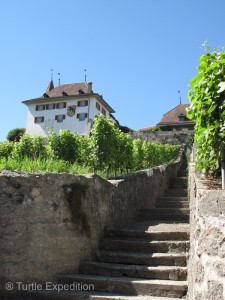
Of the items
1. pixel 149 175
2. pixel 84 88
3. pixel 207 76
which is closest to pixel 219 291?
pixel 207 76

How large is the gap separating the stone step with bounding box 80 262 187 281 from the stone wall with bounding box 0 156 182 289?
24cm

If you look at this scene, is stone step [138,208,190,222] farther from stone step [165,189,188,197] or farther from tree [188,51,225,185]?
tree [188,51,225,185]

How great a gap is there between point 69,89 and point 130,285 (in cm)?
4454

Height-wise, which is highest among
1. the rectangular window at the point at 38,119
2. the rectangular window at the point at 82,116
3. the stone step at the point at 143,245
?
the rectangular window at the point at 38,119

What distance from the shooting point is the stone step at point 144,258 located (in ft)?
16.9

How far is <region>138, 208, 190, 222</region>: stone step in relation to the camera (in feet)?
24.6

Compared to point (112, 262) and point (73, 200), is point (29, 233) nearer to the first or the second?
point (73, 200)

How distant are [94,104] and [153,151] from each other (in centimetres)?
2426

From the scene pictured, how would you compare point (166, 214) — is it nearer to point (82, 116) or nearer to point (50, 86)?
point (82, 116)

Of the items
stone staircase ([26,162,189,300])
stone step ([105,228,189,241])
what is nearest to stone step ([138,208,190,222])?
stone staircase ([26,162,189,300])

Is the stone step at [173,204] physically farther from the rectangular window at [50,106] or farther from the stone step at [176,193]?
the rectangular window at [50,106]

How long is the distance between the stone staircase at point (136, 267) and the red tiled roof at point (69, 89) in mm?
40519

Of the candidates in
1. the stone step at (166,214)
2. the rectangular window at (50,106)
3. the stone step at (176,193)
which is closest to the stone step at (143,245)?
the stone step at (166,214)

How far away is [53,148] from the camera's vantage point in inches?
429
